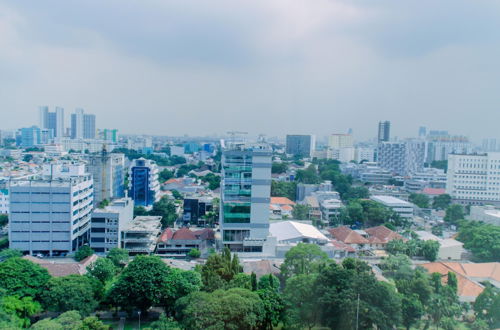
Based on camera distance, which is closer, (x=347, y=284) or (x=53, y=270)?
(x=347, y=284)

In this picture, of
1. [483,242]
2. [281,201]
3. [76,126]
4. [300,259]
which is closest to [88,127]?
[76,126]

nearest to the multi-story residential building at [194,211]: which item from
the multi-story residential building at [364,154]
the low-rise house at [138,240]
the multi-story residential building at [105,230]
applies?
the low-rise house at [138,240]

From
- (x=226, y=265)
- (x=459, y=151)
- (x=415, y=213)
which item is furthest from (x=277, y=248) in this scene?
(x=459, y=151)

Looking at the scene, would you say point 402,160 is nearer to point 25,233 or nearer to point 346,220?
point 346,220

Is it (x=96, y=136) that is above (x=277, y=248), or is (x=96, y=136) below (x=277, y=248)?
above

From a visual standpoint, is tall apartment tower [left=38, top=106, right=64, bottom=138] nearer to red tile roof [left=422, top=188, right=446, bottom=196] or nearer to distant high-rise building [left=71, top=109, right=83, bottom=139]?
distant high-rise building [left=71, top=109, right=83, bottom=139]

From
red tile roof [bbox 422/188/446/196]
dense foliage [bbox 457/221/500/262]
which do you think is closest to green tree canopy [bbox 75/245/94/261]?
dense foliage [bbox 457/221/500/262]

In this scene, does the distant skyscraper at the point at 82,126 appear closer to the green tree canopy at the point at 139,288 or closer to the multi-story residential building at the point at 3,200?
the multi-story residential building at the point at 3,200
